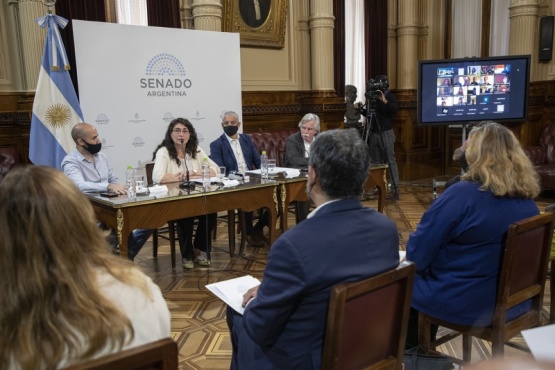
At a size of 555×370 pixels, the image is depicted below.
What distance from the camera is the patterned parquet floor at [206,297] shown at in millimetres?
2664

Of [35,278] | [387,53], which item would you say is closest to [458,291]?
[35,278]

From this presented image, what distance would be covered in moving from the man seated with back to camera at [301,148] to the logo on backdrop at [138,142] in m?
1.49

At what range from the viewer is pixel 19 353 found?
3.15 feet

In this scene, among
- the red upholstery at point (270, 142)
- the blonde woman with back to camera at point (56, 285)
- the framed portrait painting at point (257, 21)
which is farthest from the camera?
the framed portrait painting at point (257, 21)

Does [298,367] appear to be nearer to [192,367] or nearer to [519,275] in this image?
[519,275]

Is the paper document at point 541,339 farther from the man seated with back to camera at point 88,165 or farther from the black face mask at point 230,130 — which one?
the black face mask at point 230,130

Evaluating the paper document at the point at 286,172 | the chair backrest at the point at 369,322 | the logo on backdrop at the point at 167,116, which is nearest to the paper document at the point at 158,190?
the paper document at the point at 286,172

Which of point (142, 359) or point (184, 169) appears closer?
point (142, 359)

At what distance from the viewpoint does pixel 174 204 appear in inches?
133

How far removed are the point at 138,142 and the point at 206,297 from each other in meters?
2.14

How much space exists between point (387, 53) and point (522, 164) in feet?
21.0

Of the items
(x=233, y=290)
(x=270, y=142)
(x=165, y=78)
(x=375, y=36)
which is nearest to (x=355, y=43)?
(x=375, y=36)

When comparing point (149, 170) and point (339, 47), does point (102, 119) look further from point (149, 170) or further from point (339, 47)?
point (339, 47)

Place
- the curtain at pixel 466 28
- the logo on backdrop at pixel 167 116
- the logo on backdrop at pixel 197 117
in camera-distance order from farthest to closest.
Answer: the curtain at pixel 466 28 < the logo on backdrop at pixel 197 117 < the logo on backdrop at pixel 167 116
